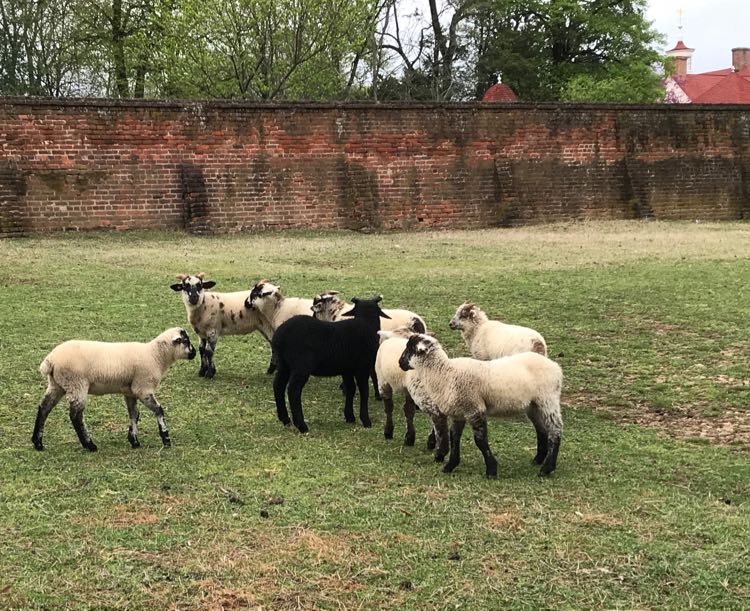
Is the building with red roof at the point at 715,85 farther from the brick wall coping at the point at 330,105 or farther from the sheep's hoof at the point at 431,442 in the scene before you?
the sheep's hoof at the point at 431,442

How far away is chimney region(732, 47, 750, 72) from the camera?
82625 mm

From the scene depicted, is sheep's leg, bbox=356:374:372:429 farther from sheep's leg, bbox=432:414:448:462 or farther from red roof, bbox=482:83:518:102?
red roof, bbox=482:83:518:102

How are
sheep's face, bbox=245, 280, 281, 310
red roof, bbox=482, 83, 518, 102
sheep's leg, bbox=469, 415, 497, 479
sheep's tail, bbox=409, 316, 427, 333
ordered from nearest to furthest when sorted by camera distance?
sheep's leg, bbox=469, 415, 497, 479 → sheep's tail, bbox=409, 316, 427, 333 → sheep's face, bbox=245, 280, 281, 310 → red roof, bbox=482, 83, 518, 102

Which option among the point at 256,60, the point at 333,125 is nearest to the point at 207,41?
the point at 256,60

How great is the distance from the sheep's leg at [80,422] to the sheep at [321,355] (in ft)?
4.56

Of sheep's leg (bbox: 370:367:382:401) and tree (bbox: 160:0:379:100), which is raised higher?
tree (bbox: 160:0:379:100)

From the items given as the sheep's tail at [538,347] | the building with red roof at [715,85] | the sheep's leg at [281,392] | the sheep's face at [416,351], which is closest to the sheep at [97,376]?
the sheep's leg at [281,392]

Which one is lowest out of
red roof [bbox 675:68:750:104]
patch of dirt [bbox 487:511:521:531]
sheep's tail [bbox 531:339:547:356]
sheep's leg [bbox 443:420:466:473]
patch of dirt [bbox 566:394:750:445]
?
patch of dirt [bbox 566:394:750:445]

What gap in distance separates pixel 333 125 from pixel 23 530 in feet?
59.9

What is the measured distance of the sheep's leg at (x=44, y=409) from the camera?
19.2 feet

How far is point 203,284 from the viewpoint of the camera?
8.41m

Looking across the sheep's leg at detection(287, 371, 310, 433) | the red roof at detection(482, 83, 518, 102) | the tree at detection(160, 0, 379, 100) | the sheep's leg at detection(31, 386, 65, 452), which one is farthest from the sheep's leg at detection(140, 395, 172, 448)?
the red roof at detection(482, 83, 518, 102)

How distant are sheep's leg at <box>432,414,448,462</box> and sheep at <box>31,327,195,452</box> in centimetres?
178

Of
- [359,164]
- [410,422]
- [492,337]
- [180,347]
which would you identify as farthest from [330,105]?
[410,422]
